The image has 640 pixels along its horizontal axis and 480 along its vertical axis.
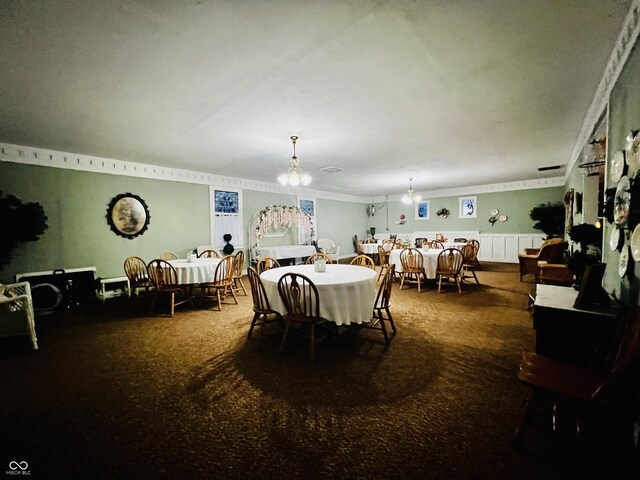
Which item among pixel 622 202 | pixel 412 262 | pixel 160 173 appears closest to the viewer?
pixel 622 202

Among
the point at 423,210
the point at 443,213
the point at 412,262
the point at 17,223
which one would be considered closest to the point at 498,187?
the point at 443,213

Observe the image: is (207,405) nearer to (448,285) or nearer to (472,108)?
(472,108)

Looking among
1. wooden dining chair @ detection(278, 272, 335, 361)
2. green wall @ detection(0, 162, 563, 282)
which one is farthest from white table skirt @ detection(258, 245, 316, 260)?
wooden dining chair @ detection(278, 272, 335, 361)

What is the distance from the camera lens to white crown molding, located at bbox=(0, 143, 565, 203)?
4.40 m

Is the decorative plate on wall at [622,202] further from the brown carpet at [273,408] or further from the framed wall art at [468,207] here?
the framed wall art at [468,207]

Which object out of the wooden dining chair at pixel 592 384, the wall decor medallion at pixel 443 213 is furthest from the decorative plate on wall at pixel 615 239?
the wall decor medallion at pixel 443 213

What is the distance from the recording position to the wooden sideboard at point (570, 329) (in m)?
1.67

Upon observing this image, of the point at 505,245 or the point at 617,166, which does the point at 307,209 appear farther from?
the point at 617,166

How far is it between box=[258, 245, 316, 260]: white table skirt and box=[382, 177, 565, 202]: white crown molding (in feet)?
18.1

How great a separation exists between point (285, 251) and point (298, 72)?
5675 millimetres

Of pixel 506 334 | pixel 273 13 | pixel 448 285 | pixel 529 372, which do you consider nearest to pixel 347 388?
pixel 529 372

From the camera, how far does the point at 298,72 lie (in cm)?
237

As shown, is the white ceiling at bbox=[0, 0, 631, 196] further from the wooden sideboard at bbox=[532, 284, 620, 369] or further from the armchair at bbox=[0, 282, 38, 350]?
the armchair at bbox=[0, 282, 38, 350]

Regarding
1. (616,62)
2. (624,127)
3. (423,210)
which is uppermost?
(616,62)
